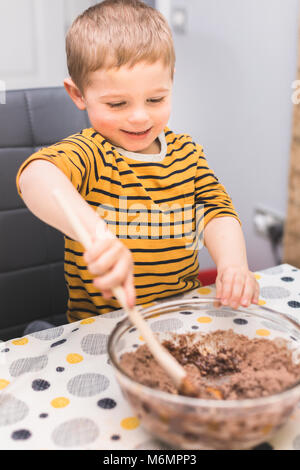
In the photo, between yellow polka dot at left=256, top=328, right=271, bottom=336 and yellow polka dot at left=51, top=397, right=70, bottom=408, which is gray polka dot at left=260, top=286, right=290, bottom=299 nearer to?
yellow polka dot at left=256, top=328, right=271, bottom=336

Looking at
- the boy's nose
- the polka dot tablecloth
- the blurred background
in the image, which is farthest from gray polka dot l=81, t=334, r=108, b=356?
the blurred background

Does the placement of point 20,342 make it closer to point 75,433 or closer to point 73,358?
point 73,358

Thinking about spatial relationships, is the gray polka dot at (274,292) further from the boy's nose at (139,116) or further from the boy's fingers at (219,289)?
the boy's nose at (139,116)

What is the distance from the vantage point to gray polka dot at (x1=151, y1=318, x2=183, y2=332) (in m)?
0.65

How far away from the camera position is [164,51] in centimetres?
79

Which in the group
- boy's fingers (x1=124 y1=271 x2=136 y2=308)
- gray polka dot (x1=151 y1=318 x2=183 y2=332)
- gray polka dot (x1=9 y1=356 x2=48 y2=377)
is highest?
boy's fingers (x1=124 y1=271 x2=136 y2=308)

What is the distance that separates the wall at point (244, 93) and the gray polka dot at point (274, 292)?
1.28 meters

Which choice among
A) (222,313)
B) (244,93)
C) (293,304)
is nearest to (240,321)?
(222,313)

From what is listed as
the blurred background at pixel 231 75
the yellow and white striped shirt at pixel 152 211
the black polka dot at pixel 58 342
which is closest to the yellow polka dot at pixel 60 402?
the black polka dot at pixel 58 342

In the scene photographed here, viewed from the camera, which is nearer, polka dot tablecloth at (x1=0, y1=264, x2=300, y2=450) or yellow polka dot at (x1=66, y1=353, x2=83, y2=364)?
polka dot tablecloth at (x1=0, y1=264, x2=300, y2=450)

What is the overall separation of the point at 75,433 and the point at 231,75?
1.98 m

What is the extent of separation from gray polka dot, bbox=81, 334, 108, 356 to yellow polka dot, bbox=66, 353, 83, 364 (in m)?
0.02
